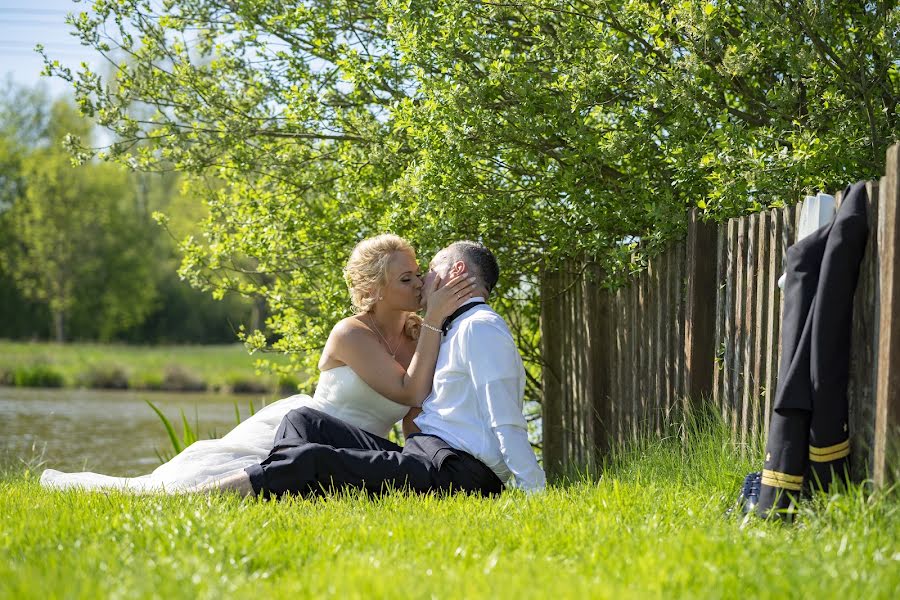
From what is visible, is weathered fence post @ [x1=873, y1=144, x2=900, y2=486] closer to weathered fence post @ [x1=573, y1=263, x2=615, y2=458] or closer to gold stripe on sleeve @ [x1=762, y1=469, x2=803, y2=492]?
gold stripe on sleeve @ [x1=762, y1=469, x2=803, y2=492]

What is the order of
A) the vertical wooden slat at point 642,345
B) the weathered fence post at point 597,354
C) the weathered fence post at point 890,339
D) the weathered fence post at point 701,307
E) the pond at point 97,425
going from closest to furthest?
the weathered fence post at point 890,339
the weathered fence post at point 701,307
the vertical wooden slat at point 642,345
the weathered fence post at point 597,354
the pond at point 97,425

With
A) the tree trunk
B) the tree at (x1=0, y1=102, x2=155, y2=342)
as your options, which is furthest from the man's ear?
the tree trunk

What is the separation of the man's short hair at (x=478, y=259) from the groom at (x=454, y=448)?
28cm

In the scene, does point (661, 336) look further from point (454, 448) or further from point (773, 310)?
point (454, 448)

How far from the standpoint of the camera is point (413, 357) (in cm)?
561

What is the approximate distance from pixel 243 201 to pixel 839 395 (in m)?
5.96

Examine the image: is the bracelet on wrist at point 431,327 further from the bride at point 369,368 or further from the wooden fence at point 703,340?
the wooden fence at point 703,340

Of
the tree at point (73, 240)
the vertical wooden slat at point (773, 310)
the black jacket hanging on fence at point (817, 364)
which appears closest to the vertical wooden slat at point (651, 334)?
the vertical wooden slat at point (773, 310)

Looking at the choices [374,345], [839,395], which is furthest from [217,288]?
[839,395]

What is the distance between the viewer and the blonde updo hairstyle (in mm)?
5781

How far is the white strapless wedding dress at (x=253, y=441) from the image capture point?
543 centimetres

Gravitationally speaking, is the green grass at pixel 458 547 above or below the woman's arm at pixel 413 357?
below

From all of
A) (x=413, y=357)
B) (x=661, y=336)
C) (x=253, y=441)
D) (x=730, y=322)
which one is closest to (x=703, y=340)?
(x=730, y=322)

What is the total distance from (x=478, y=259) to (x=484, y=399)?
3.01ft
